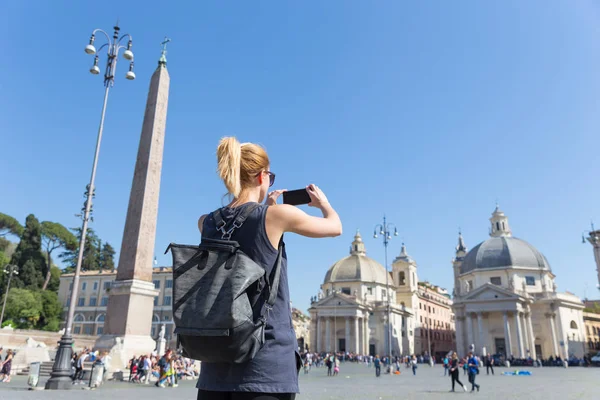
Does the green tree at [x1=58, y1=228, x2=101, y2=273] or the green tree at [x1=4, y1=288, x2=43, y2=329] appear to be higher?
the green tree at [x1=58, y1=228, x2=101, y2=273]

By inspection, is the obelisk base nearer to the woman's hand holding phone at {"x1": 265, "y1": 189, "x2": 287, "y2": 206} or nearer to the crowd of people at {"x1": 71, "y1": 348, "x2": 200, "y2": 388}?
the crowd of people at {"x1": 71, "y1": 348, "x2": 200, "y2": 388}

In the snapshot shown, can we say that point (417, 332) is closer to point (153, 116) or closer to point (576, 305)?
point (576, 305)

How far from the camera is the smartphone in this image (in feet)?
7.09

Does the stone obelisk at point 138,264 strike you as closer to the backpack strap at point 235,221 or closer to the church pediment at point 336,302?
the backpack strap at point 235,221

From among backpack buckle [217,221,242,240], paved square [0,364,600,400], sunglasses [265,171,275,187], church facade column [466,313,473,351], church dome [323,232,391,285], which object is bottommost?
paved square [0,364,600,400]

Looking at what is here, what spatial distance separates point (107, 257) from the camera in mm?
80125

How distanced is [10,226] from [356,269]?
5133cm

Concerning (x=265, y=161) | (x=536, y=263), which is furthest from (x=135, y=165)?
(x=536, y=263)

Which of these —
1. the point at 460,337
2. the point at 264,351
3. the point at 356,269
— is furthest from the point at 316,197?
the point at 356,269

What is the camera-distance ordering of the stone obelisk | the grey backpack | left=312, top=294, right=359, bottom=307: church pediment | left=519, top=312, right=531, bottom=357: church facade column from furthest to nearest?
left=312, top=294, right=359, bottom=307: church pediment < left=519, top=312, right=531, bottom=357: church facade column < the stone obelisk < the grey backpack

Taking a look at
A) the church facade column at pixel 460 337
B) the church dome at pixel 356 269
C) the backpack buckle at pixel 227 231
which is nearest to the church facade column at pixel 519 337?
the church facade column at pixel 460 337

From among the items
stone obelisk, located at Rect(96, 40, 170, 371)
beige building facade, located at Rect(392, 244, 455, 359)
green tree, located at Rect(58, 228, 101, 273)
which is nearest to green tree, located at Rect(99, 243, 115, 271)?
green tree, located at Rect(58, 228, 101, 273)

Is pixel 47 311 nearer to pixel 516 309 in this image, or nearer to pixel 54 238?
pixel 54 238

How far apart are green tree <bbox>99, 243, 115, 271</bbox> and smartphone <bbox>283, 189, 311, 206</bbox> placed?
8411 cm
